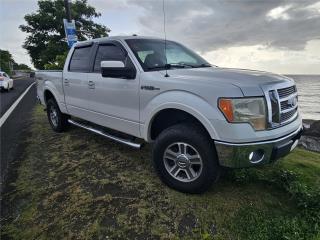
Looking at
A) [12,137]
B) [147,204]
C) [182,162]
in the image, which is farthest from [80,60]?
[147,204]

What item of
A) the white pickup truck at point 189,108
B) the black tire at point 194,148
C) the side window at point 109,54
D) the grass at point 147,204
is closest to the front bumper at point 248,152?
the white pickup truck at point 189,108

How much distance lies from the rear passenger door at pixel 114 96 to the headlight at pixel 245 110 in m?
1.43

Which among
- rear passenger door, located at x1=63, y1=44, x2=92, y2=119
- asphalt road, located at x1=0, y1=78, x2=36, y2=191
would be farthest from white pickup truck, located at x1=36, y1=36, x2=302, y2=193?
asphalt road, located at x1=0, y1=78, x2=36, y2=191

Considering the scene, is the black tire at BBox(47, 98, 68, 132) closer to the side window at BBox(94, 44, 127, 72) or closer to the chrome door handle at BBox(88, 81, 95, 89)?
the chrome door handle at BBox(88, 81, 95, 89)

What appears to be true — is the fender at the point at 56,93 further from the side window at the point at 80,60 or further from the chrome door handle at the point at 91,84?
the chrome door handle at the point at 91,84

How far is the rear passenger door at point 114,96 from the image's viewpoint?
417 cm

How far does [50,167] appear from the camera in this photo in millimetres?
4621

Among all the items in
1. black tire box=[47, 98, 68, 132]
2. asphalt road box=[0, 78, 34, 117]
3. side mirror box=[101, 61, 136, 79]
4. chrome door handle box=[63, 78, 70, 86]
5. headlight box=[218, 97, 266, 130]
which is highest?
side mirror box=[101, 61, 136, 79]

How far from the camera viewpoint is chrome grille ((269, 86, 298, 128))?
3189 mm

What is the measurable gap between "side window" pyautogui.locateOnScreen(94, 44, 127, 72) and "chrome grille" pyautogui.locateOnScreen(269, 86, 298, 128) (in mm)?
2224

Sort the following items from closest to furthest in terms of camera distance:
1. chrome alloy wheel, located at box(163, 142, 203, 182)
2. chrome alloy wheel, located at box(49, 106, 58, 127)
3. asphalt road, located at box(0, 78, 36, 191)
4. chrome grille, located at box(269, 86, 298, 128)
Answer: chrome grille, located at box(269, 86, 298, 128)
chrome alloy wheel, located at box(163, 142, 203, 182)
asphalt road, located at box(0, 78, 36, 191)
chrome alloy wheel, located at box(49, 106, 58, 127)

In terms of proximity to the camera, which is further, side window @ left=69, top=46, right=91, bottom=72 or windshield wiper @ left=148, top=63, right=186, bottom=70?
side window @ left=69, top=46, right=91, bottom=72

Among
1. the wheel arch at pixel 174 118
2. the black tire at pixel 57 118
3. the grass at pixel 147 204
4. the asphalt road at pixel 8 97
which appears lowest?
the asphalt road at pixel 8 97

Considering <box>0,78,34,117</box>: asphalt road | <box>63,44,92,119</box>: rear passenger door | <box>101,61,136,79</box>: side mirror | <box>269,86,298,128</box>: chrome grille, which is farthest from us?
<box>0,78,34,117</box>: asphalt road
